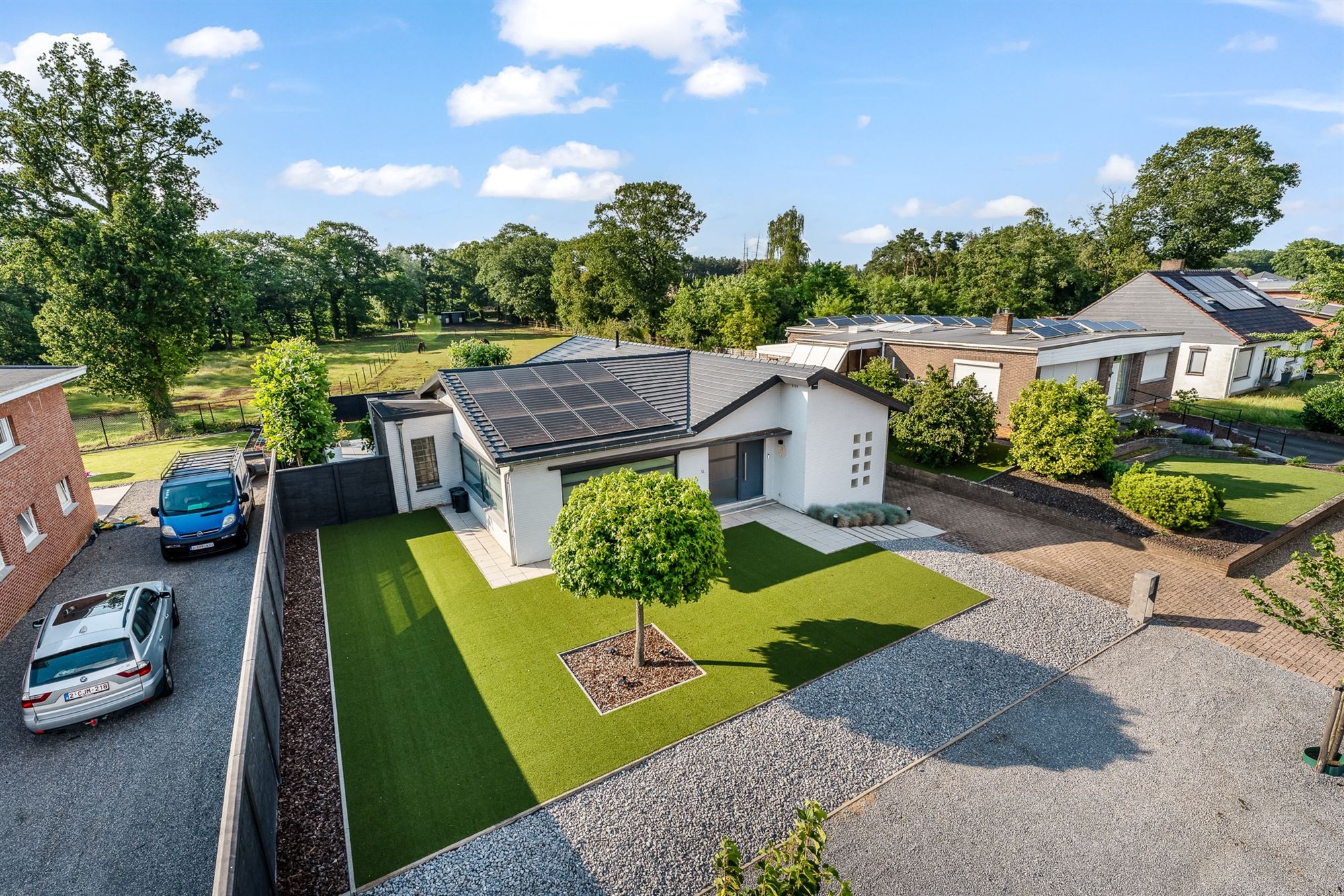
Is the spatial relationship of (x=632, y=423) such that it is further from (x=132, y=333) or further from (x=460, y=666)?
(x=132, y=333)

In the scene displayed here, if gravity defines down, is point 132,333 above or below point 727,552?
above

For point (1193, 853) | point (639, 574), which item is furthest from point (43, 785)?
point (1193, 853)

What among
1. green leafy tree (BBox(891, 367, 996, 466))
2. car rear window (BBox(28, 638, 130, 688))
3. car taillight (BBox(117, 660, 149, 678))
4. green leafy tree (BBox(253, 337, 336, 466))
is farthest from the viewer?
green leafy tree (BBox(891, 367, 996, 466))

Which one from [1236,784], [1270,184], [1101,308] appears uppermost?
[1270,184]

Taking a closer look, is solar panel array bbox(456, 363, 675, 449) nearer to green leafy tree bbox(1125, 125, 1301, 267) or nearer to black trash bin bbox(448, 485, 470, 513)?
black trash bin bbox(448, 485, 470, 513)

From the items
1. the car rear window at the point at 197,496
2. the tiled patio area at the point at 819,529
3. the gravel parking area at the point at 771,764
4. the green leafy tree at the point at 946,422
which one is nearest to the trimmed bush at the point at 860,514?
the tiled patio area at the point at 819,529

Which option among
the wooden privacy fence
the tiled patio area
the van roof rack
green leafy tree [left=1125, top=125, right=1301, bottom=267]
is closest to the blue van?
the van roof rack

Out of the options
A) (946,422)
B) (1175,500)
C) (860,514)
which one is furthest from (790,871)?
(946,422)
